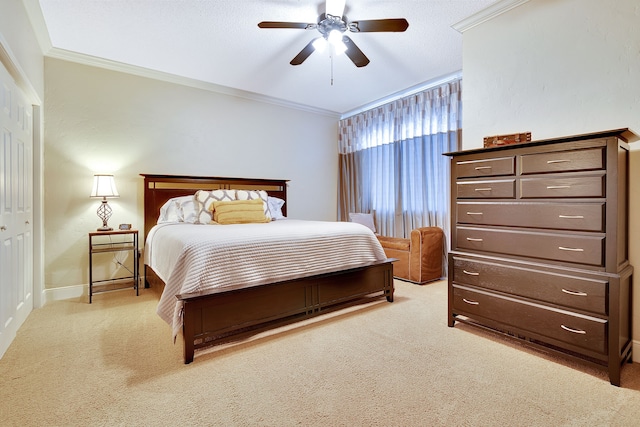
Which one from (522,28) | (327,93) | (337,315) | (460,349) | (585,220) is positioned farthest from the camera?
(327,93)

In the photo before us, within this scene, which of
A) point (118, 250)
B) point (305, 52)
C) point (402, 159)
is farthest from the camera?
point (402, 159)

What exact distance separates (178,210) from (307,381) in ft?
9.08

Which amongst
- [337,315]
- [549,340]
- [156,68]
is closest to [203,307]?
[337,315]

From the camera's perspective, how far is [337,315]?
2.83m

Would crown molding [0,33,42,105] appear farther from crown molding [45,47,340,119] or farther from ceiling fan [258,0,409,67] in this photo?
ceiling fan [258,0,409,67]

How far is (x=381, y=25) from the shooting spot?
243 cm

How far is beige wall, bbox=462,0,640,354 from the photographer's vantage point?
2.04 m

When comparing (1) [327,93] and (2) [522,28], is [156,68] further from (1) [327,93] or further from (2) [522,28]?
(2) [522,28]

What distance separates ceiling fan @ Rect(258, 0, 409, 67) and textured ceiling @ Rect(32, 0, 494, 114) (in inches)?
7.6

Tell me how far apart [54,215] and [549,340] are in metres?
4.66

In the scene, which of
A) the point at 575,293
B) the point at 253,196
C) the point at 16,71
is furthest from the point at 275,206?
the point at 575,293

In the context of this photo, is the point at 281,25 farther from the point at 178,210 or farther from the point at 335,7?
the point at 178,210

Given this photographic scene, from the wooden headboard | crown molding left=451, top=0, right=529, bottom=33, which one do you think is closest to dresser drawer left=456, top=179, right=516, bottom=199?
crown molding left=451, top=0, right=529, bottom=33

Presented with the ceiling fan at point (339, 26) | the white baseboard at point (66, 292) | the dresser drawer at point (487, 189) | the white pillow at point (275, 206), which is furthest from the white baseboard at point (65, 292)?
the dresser drawer at point (487, 189)
